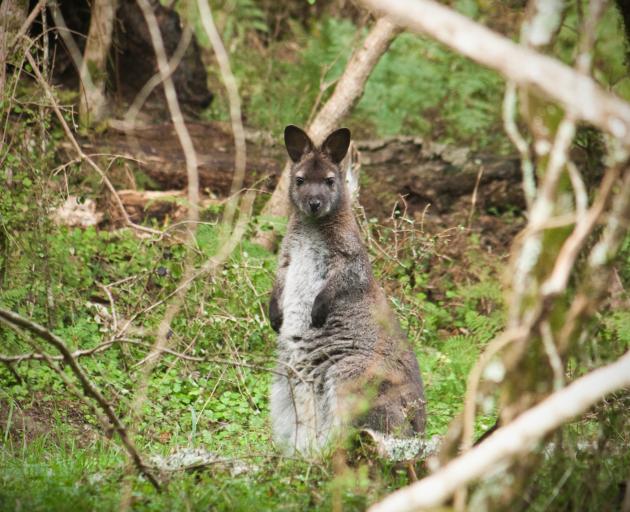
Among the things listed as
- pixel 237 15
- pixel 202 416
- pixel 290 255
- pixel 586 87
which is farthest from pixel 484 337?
pixel 237 15

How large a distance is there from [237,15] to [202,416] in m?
8.48

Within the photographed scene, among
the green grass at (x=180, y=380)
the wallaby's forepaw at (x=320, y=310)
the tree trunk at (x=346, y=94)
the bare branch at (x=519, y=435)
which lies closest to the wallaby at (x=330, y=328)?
the wallaby's forepaw at (x=320, y=310)


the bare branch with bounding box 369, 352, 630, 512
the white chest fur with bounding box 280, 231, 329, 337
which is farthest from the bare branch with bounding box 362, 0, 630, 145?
the white chest fur with bounding box 280, 231, 329, 337

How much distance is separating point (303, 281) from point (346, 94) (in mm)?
3505

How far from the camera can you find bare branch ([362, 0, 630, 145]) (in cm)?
243

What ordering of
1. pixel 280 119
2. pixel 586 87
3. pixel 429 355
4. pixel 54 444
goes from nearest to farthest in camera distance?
pixel 586 87
pixel 54 444
pixel 429 355
pixel 280 119

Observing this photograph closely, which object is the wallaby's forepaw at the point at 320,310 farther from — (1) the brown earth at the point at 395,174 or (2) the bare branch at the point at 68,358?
(1) the brown earth at the point at 395,174

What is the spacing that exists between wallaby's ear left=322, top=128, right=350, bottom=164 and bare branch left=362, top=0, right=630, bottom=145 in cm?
393

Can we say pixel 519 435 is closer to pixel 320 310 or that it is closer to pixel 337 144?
pixel 320 310

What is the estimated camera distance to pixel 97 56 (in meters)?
9.83

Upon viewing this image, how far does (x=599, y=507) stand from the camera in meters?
3.91

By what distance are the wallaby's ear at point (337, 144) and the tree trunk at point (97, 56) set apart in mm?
3511

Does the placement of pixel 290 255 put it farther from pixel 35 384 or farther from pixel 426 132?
pixel 426 132

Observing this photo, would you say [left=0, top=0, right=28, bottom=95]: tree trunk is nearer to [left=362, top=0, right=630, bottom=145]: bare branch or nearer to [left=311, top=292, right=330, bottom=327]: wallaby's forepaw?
[left=311, top=292, right=330, bottom=327]: wallaby's forepaw
